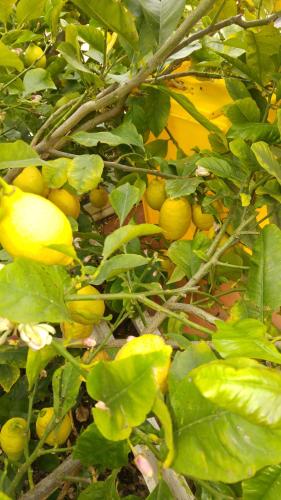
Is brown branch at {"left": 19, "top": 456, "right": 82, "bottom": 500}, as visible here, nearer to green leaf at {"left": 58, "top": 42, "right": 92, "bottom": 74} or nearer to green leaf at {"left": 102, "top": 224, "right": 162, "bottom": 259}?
green leaf at {"left": 102, "top": 224, "right": 162, "bottom": 259}

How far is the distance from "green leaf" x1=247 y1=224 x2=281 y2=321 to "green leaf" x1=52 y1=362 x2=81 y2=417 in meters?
0.26

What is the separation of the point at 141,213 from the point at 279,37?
4.40ft

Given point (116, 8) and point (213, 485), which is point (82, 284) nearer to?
point (213, 485)

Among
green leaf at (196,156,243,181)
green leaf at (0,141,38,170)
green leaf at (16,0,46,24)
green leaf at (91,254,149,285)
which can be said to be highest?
green leaf at (16,0,46,24)

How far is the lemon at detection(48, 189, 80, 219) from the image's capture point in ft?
2.85

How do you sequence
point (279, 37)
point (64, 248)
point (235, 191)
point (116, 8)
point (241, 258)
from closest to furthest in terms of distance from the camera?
point (64, 248)
point (116, 8)
point (279, 37)
point (235, 191)
point (241, 258)

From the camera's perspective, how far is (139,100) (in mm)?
1044

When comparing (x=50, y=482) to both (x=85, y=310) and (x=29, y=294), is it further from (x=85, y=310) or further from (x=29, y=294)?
(x=29, y=294)

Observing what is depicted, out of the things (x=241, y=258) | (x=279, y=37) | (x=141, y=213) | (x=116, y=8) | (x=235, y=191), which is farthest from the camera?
(x=141, y=213)

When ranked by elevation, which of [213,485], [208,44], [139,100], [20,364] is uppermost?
[208,44]

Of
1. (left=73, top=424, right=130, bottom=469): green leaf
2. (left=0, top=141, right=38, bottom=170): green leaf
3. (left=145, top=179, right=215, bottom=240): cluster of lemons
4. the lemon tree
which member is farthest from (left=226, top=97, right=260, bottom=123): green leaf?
(left=73, top=424, right=130, bottom=469): green leaf

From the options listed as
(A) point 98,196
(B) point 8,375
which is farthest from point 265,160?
(A) point 98,196

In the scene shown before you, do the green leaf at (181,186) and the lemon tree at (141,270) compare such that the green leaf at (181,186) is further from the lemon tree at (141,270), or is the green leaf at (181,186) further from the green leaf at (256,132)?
the green leaf at (256,132)

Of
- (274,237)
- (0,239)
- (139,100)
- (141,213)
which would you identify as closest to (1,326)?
(0,239)
